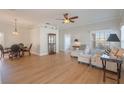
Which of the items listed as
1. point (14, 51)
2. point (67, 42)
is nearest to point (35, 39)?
point (14, 51)

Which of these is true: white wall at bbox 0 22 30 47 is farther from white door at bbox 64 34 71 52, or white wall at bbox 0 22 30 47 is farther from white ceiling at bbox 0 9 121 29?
white door at bbox 64 34 71 52

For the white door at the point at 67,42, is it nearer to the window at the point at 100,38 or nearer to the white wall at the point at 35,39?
the window at the point at 100,38

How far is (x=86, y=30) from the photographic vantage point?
6879 millimetres

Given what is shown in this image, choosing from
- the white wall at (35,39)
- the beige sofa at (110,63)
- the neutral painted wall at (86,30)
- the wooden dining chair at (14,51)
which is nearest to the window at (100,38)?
the neutral painted wall at (86,30)

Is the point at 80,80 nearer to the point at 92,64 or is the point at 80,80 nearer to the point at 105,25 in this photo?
the point at 92,64

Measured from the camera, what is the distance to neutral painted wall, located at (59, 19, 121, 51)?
5460mm

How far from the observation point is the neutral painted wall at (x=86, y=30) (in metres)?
5.46

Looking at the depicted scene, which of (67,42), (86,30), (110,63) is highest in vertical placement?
(86,30)

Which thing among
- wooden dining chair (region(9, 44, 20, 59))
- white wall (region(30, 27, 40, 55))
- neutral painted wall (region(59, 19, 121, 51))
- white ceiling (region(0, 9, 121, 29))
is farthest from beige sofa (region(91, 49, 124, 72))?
wooden dining chair (region(9, 44, 20, 59))

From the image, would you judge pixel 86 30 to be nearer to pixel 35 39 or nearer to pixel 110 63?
pixel 110 63
